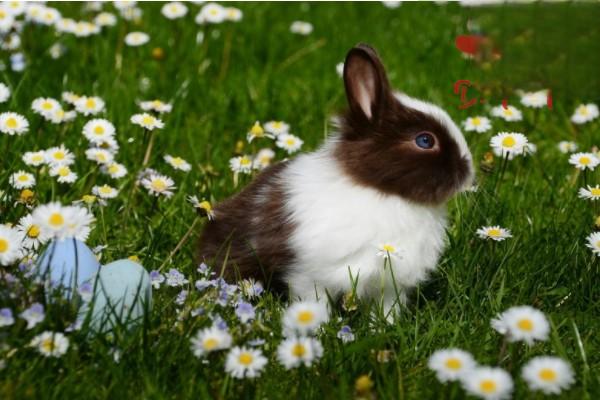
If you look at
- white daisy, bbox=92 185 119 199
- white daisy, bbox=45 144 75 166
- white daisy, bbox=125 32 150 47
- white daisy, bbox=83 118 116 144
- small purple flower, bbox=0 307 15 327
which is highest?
white daisy, bbox=125 32 150 47

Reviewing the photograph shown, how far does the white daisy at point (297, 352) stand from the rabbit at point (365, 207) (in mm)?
719

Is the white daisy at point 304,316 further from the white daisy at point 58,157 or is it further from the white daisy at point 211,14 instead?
the white daisy at point 211,14

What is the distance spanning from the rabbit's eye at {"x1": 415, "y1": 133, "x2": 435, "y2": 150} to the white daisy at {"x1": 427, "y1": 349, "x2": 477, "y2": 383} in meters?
1.11

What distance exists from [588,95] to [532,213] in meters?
1.84

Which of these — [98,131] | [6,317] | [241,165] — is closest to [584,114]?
[241,165]

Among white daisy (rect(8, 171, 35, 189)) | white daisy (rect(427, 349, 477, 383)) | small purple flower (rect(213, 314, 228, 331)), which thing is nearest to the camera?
white daisy (rect(427, 349, 477, 383))

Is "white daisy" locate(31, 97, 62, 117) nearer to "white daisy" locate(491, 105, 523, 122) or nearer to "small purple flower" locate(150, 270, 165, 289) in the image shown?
"small purple flower" locate(150, 270, 165, 289)

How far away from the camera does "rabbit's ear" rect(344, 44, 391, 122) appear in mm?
3420

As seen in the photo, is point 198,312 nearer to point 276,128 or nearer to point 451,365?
point 451,365

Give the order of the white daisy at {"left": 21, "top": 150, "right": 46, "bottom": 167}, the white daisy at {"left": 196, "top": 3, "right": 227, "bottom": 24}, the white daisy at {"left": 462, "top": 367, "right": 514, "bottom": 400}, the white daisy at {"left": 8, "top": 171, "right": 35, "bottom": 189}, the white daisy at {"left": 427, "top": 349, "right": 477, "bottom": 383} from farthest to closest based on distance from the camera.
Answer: the white daisy at {"left": 196, "top": 3, "right": 227, "bottom": 24}
the white daisy at {"left": 21, "top": 150, "right": 46, "bottom": 167}
the white daisy at {"left": 8, "top": 171, "right": 35, "bottom": 189}
the white daisy at {"left": 427, "top": 349, "right": 477, "bottom": 383}
the white daisy at {"left": 462, "top": 367, "right": 514, "bottom": 400}

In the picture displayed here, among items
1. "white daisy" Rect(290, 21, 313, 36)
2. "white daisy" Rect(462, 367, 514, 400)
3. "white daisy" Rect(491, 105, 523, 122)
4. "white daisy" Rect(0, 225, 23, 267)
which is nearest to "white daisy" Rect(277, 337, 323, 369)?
"white daisy" Rect(462, 367, 514, 400)

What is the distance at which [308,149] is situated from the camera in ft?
16.1

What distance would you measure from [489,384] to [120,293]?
3.88 feet

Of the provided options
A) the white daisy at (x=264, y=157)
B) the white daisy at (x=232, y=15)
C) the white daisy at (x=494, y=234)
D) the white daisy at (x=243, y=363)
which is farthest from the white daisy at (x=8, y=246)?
the white daisy at (x=232, y=15)
